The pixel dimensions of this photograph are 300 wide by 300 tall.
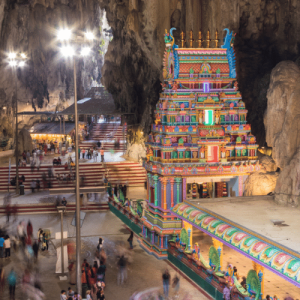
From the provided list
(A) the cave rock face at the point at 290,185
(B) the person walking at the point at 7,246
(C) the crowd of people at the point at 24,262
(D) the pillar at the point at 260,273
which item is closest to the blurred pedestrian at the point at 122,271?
(C) the crowd of people at the point at 24,262

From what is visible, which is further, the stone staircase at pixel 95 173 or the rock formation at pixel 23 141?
the rock formation at pixel 23 141

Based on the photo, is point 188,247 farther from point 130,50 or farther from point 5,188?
point 130,50

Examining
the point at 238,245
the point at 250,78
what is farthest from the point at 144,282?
the point at 250,78

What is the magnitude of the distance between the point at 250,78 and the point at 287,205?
1478 centimetres

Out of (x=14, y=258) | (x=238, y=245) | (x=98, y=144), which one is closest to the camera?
(x=238, y=245)

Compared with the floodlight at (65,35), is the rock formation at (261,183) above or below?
below

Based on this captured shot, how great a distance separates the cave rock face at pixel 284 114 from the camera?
19.9 m

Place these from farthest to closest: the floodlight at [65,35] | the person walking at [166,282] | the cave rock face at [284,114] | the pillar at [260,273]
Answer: the cave rock face at [284,114]
the person walking at [166,282]
the floodlight at [65,35]
the pillar at [260,273]

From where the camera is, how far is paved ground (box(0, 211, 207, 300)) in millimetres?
17609

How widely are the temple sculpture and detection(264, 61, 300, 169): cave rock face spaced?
1301 mm

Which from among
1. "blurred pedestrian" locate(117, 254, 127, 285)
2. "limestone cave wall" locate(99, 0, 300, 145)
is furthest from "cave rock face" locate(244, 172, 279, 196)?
"limestone cave wall" locate(99, 0, 300, 145)

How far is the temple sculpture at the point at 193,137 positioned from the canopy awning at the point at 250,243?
103 inches

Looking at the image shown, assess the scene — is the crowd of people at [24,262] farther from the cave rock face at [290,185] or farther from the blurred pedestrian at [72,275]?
the cave rock face at [290,185]

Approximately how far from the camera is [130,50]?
42.7m
